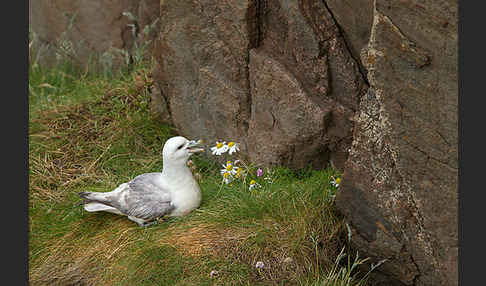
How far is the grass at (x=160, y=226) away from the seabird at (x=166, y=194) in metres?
0.08

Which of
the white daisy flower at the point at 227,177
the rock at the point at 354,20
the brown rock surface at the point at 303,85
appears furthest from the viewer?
the white daisy flower at the point at 227,177

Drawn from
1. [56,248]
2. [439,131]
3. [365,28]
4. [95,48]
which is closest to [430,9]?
[439,131]

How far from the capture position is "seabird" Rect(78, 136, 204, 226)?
3.75 meters

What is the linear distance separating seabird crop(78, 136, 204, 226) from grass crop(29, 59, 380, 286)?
8cm

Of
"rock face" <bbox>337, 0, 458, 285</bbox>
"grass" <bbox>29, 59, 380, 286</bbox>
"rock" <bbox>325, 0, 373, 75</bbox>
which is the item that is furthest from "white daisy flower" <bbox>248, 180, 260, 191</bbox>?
"rock" <bbox>325, 0, 373, 75</bbox>

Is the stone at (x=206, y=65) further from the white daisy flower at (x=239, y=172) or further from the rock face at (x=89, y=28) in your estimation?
the rock face at (x=89, y=28)

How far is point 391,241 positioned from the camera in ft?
10.8

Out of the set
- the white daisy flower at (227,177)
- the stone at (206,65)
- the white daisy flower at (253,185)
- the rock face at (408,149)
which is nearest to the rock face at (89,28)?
the stone at (206,65)

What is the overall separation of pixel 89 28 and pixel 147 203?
2483 millimetres

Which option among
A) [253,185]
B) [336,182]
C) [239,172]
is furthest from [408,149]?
[239,172]

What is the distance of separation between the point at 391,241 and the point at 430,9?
48.8 inches

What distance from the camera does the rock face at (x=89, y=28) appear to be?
5.52 metres

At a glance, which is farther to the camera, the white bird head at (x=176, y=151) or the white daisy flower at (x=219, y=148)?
the white daisy flower at (x=219, y=148)

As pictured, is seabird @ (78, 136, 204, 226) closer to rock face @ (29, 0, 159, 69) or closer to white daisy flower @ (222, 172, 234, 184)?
white daisy flower @ (222, 172, 234, 184)
